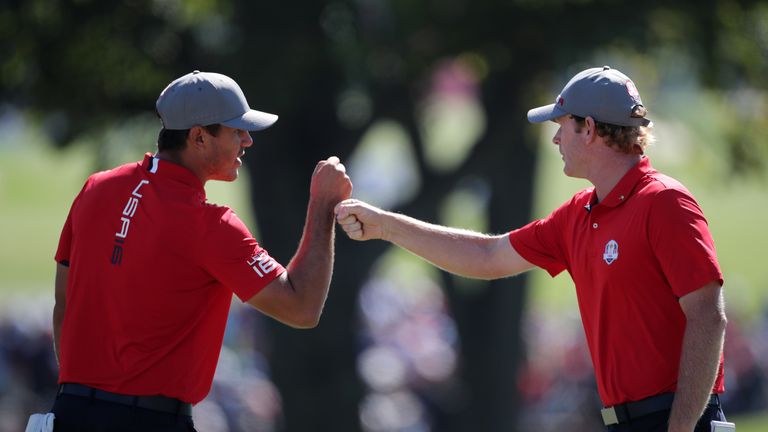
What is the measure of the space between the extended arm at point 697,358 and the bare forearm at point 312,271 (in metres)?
1.38

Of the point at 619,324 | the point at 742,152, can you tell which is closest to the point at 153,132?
the point at 742,152

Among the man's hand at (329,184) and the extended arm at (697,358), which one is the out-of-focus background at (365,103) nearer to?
the man's hand at (329,184)

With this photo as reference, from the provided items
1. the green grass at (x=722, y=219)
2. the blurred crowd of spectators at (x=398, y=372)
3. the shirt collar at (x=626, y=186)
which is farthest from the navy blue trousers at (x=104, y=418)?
the green grass at (x=722, y=219)

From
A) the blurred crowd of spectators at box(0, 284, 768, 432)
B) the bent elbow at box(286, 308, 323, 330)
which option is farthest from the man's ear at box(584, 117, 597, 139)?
the blurred crowd of spectators at box(0, 284, 768, 432)

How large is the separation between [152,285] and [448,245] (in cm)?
146

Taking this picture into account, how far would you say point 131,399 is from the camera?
174 inches

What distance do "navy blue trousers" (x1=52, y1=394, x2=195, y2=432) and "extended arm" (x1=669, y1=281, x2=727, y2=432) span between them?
182 centimetres

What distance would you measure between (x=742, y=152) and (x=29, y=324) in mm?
10777

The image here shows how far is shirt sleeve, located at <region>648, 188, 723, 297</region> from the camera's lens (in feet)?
13.8

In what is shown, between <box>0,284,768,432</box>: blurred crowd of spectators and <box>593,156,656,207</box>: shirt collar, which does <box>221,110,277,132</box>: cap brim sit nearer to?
<box>593,156,656,207</box>: shirt collar

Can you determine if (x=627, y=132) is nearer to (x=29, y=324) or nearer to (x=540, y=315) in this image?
(x=29, y=324)

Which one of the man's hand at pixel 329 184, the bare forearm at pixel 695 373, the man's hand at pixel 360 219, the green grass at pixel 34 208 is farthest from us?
the green grass at pixel 34 208

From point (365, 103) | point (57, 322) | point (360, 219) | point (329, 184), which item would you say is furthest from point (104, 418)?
point (365, 103)

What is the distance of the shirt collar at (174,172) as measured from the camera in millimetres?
4652
